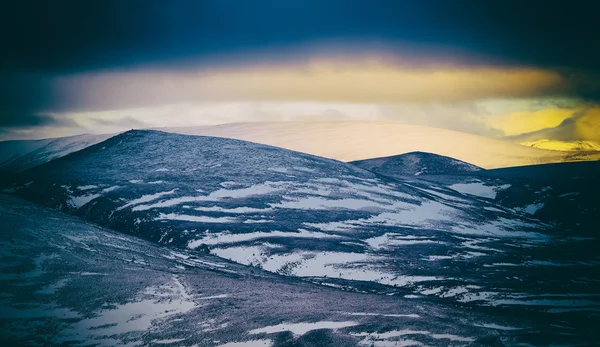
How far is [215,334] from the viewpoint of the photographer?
1716 inches

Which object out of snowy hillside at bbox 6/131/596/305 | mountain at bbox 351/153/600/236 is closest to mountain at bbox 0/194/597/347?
snowy hillside at bbox 6/131/596/305

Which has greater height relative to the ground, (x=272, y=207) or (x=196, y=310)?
(x=272, y=207)

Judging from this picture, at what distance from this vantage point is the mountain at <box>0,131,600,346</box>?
46969 mm

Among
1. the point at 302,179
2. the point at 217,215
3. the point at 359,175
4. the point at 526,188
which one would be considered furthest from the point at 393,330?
the point at 526,188

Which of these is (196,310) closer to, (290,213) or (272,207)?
(290,213)

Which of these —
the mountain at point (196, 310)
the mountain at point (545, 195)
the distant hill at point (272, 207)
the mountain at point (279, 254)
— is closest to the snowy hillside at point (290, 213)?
the distant hill at point (272, 207)

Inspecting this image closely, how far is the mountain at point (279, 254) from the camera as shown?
1849 inches

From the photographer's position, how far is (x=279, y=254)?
78688mm

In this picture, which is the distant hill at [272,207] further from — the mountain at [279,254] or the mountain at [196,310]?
the mountain at [196,310]

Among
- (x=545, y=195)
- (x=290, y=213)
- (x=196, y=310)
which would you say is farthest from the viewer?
(x=545, y=195)

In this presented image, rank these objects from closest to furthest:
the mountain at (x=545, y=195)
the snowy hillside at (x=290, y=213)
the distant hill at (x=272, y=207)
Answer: the snowy hillside at (x=290, y=213) < the distant hill at (x=272, y=207) < the mountain at (x=545, y=195)

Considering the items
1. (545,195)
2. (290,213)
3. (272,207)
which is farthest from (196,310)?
(545,195)

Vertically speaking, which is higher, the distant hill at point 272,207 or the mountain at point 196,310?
the distant hill at point 272,207

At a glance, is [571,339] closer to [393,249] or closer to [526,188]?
[393,249]
